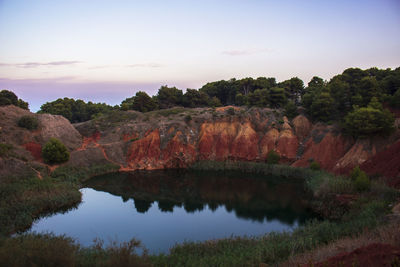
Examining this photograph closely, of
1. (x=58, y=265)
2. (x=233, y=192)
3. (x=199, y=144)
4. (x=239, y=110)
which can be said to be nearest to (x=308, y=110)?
(x=239, y=110)

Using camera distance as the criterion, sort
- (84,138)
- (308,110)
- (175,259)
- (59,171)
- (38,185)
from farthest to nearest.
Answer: (84,138), (308,110), (59,171), (38,185), (175,259)

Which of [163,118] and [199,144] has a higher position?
[163,118]

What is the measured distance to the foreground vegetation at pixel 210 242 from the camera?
9244 millimetres

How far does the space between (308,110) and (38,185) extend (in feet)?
121

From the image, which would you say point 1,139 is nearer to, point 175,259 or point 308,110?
point 175,259

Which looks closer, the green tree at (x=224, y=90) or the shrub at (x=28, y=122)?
the shrub at (x=28, y=122)

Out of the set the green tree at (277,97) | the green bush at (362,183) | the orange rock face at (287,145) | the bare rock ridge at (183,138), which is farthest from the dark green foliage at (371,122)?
the green tree at (277,97)

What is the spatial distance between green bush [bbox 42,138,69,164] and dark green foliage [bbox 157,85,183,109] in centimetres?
2889

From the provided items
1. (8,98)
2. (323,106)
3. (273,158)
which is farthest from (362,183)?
(8,98)

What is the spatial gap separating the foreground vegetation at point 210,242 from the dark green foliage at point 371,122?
6.76 metres

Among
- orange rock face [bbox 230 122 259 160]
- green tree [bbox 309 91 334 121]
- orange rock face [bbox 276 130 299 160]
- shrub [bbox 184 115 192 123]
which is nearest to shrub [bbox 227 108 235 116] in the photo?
orange rock face [bbox 230 122 259 160]

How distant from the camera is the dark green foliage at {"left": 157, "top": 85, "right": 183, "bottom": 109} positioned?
59.5 m

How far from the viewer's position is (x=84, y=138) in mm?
45781

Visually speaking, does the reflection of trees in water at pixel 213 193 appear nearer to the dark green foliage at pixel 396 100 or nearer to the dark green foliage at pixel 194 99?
the dark green foliage at pixel 396 100
